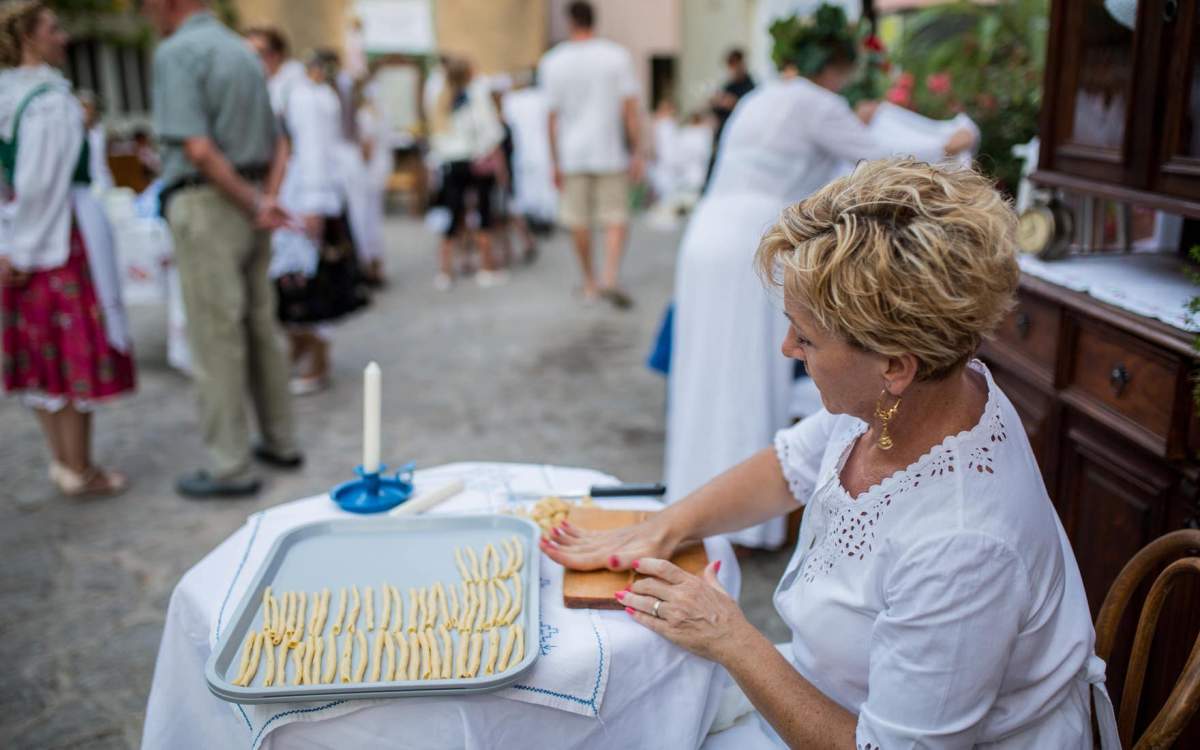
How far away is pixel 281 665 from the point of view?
1247 mm

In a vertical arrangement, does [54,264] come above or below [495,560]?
above

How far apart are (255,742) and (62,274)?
3.20 m

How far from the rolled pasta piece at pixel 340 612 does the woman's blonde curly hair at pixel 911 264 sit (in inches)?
29.9

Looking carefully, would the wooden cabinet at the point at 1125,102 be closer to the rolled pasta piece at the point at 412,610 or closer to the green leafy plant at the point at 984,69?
the green leafy plant at the point at 984,69

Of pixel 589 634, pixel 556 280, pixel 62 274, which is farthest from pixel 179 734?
pixel 556 280

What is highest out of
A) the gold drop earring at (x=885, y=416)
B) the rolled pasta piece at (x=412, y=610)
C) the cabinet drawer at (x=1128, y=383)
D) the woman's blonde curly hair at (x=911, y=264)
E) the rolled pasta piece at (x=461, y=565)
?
the woman's blonde curly hair at (x=911, y=264)

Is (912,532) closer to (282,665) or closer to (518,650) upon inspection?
(518,650)

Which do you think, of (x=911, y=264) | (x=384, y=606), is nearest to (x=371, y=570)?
(x=384, y=606)

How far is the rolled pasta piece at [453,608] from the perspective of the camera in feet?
4.36

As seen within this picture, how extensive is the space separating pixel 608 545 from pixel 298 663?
52 cm

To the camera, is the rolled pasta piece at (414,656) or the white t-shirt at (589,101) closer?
the rolled pasta piece at (414,656)

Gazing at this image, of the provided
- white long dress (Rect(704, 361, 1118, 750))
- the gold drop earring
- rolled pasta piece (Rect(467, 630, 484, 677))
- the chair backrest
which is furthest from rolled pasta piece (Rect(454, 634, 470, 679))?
the chair backrest

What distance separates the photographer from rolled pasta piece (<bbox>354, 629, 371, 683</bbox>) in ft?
4.04

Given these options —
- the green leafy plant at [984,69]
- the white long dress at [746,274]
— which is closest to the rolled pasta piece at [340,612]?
the white long dress at [746,274]
